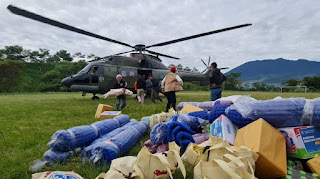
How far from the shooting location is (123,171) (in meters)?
1.48

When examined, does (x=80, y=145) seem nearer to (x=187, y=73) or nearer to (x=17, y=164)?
(x=17, y=164)

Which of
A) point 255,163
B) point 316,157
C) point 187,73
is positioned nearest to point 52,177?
point 255,163

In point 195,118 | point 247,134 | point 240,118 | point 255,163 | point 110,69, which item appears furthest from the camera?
point 110,69

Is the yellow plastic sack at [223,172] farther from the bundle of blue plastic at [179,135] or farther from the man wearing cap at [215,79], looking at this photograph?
the man wearing cap at [215,79]

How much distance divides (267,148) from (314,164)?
0.44 meters

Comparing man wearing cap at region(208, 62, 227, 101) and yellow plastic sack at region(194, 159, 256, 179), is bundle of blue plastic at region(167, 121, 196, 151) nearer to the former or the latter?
yellow plastic sack at region(194, 159, 256, 179)

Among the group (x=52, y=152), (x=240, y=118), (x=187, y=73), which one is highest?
(x=187, y=73)

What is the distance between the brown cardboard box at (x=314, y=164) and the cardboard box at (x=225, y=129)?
68 cm

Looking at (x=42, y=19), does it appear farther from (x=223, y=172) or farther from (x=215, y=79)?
(x=223, y=172)

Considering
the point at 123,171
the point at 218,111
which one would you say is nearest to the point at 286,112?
the point at 218,111

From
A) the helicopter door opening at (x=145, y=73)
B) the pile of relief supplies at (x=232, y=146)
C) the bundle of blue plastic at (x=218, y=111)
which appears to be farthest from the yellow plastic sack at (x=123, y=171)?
the helicopter door opening at (x=145, y=73)

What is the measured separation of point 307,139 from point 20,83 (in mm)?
36538

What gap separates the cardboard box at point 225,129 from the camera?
2170 millimetres

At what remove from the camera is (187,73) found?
46.9ft
